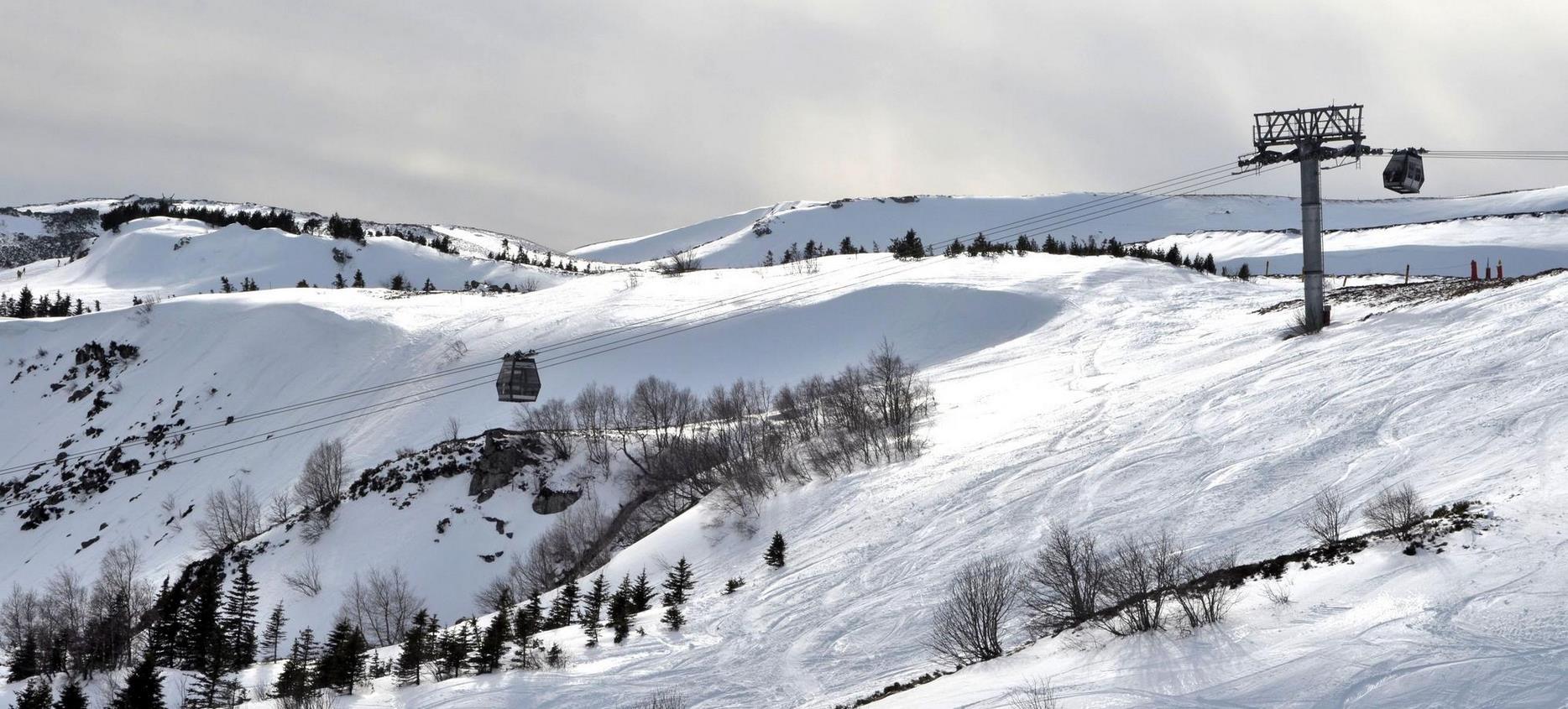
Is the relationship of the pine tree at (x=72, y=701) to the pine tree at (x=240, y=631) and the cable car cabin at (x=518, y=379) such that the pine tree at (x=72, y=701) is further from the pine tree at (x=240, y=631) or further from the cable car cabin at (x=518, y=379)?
the cable car cabin at (x=518, y=379)

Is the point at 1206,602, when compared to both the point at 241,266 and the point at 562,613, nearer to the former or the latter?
the point at 562,613

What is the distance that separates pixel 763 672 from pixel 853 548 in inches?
326

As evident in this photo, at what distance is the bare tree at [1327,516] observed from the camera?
24.6 m

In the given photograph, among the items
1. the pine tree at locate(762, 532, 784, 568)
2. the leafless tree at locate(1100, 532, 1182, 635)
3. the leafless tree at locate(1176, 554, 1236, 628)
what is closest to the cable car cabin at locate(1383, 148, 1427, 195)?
the leafless tree at locate(1100, 532, 1182, 635)

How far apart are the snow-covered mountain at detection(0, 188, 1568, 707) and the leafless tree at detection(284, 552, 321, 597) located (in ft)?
1.41

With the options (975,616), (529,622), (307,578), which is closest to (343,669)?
(529,622)

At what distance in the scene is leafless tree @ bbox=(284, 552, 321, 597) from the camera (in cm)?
5403

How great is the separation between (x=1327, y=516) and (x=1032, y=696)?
10039 mm

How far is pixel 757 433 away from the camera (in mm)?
58375

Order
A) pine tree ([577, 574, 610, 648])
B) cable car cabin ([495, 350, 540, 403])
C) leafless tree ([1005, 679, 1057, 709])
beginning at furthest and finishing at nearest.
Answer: cable car cabin ([495, 350, 540, 403]), pine tree ([577, 574, 610, 648]), leafless tree ([1005, 679, 1057, 709])

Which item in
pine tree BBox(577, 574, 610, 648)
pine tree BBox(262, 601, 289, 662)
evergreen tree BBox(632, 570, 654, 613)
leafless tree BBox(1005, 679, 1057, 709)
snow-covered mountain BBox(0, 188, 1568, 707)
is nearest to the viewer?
leafless tree BBox(1005, 679, 1057, 709)

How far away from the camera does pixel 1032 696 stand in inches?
801

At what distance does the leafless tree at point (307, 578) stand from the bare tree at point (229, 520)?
862 centimetres

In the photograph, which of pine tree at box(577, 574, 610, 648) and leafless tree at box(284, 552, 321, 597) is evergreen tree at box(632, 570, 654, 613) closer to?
pine tree at box(577, 574, 610, 648)
